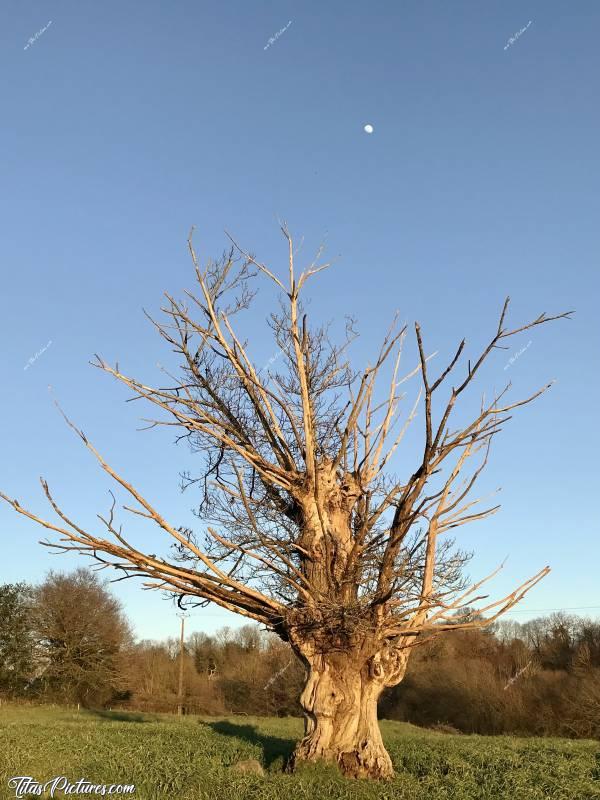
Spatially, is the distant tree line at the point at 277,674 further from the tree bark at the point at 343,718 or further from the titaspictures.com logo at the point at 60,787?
the titaspictures.com logo at the point at 60,787

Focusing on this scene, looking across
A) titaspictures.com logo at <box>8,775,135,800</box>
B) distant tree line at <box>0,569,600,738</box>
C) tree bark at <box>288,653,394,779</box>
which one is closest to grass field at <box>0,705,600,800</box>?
titaspictures.com logo at <box>8,775,135,800</box>

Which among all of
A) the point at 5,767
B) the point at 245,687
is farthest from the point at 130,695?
the point at 5,767

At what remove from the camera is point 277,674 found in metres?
37.2

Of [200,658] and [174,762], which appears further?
[200,658]

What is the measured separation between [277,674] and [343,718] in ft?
93.0

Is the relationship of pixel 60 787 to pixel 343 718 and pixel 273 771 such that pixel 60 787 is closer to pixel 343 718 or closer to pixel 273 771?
pixel 273 771

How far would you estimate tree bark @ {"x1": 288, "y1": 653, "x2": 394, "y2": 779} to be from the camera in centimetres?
1026

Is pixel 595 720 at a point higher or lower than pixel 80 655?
lower

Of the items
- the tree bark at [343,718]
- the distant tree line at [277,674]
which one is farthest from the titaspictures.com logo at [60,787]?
the distant tree line at [277,674]

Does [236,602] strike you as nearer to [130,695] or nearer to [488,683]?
[488,683]

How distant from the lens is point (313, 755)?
10.3 meters

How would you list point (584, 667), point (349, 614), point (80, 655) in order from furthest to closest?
1. point (80, 655)
2. point (584, 667)
3. point (349, 614)

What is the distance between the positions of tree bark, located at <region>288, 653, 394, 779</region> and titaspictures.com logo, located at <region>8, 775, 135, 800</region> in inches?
109

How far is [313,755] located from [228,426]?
17.2 ft
